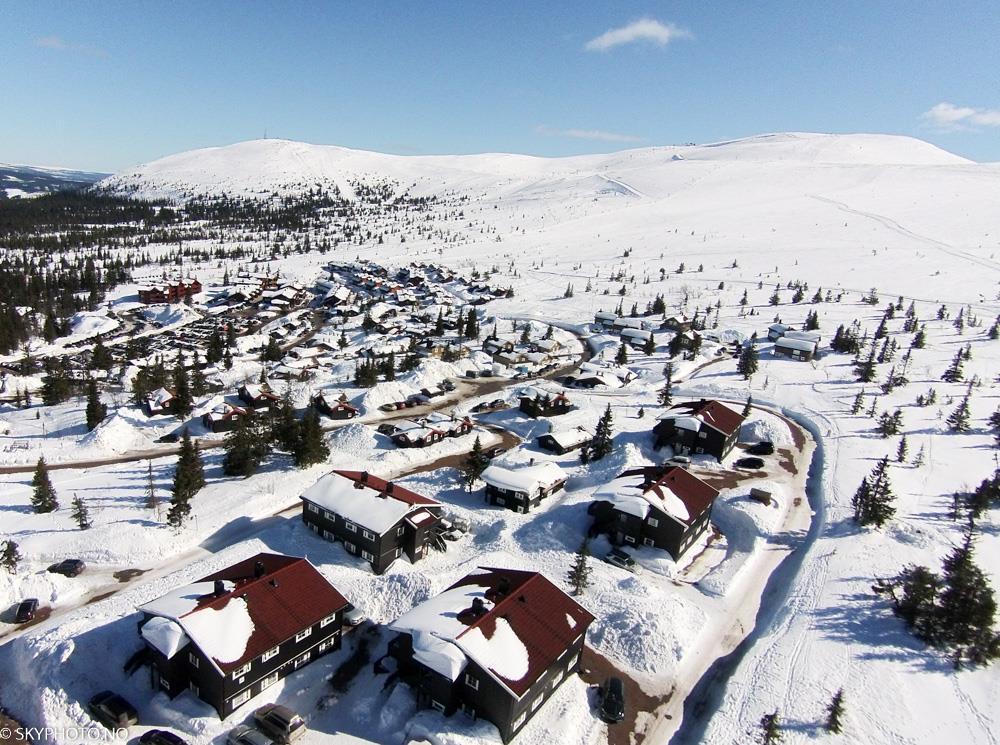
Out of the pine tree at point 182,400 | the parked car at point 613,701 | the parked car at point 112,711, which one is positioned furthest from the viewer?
the pine tree at point 182,400

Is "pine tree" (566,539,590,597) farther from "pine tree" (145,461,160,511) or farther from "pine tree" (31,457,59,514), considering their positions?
"pine tree" (31,457,59,514)

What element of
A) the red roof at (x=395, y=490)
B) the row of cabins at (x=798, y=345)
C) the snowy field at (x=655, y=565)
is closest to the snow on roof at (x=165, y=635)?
the snowy field at (x=655, y=565)

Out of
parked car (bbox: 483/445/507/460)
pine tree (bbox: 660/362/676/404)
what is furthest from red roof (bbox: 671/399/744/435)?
parked car (bbox: 483/445/507/460)

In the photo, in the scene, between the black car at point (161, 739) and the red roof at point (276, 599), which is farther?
the red roof at point (276, 599)

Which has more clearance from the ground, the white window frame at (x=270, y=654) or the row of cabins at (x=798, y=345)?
the row of cabins at (x=798, y=345)

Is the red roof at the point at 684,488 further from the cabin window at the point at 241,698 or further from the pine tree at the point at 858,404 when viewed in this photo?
the pine tree at the point at 858,404
